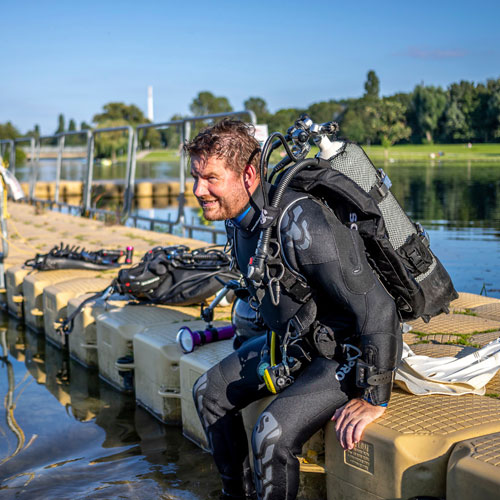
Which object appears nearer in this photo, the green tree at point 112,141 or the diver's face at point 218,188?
the diver's face at point 218,188

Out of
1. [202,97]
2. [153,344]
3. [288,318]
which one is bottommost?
[153,344]

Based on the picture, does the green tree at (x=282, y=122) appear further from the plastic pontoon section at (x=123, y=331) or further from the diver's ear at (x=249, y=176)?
the diver's ear at (x=249, y=176)

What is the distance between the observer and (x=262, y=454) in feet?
7.93

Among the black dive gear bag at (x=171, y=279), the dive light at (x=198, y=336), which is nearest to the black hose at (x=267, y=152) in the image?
the dive light at (x=198, y=336)

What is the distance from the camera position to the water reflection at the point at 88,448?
3.30m

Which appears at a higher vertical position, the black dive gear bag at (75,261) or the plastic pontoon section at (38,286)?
the black dive gear bag at (75,261)

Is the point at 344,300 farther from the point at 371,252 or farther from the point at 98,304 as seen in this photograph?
the point at 98,304

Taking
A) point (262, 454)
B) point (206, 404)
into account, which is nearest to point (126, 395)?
point (206, 404)

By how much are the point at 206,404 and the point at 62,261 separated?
13.6 feet

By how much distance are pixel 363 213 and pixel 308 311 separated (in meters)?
0.41

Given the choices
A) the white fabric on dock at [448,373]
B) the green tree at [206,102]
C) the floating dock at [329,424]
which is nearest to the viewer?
the floating dock at [329,424]

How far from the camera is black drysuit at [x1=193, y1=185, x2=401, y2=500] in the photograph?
92.9 inches

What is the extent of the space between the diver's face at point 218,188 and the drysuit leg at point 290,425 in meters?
0.71

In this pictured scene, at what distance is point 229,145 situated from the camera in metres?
2.58
